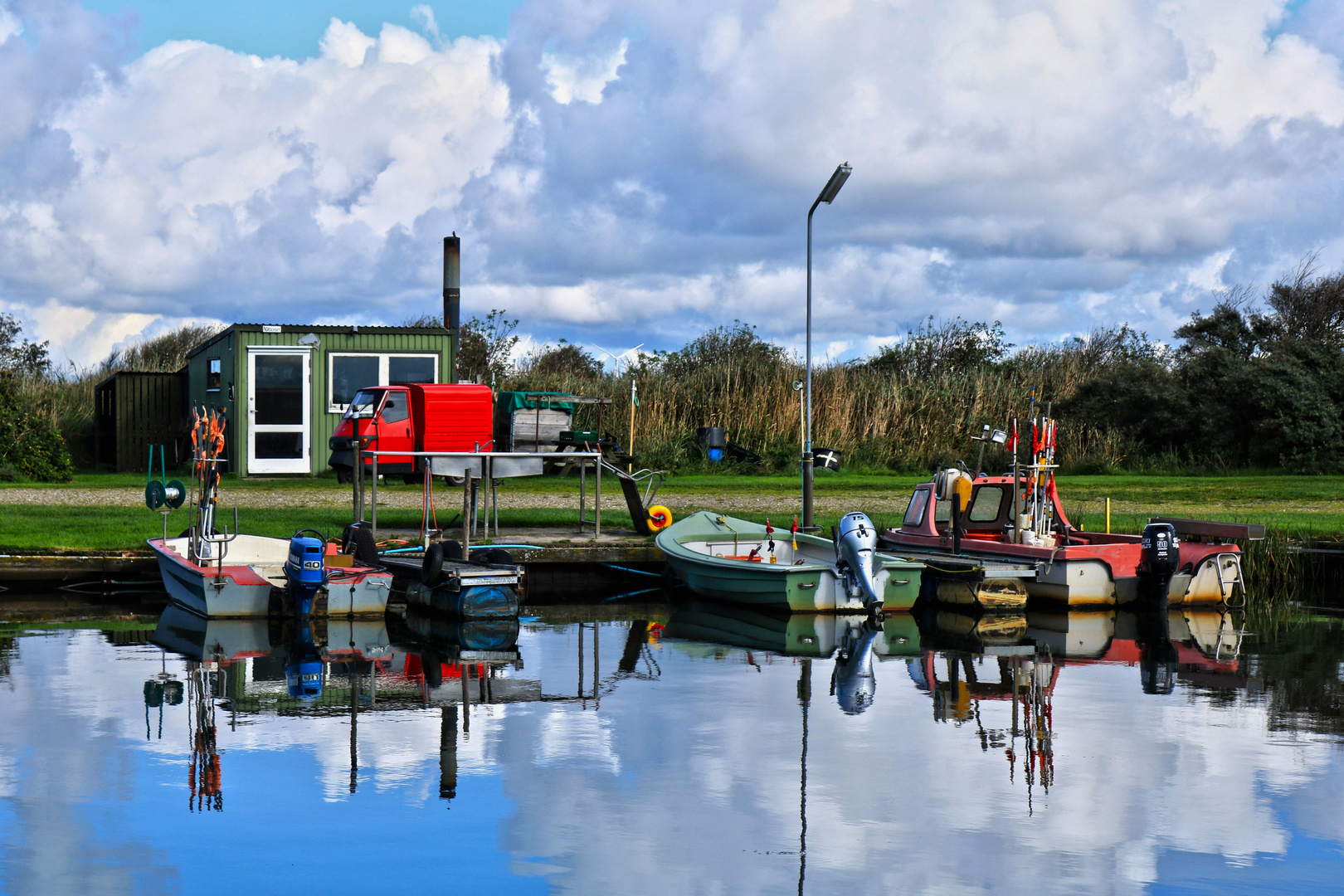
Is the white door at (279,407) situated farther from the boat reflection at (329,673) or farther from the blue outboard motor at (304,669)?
the blue outboard motor at (304,669)

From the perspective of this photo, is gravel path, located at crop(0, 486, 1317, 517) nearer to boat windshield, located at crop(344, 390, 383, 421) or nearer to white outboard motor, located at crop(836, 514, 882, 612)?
boat windshield, located at crop(344, 390, 383, 421)

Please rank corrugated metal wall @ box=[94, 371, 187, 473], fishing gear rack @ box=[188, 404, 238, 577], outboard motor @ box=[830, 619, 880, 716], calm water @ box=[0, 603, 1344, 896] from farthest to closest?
corrugated metal wall @ box=[94, 371, 187, 473]
fishing gear rack @ box=[188, 404, 238, 577]
outboard motor @ box=[830, 619, 880, 716]
calm water @ box=[0, 603, 1344, 896]

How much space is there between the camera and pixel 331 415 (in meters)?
30.8

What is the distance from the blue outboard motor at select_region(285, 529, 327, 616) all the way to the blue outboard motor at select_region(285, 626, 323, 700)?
0.51 meters

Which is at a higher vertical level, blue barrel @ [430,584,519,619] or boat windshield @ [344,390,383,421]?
boat windshield @ [344,390,383,421]

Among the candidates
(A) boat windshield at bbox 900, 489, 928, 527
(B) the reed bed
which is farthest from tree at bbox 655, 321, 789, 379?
(A) boat windshield at bbox 900, 489, 928, 527

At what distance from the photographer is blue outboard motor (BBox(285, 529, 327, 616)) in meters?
15.0

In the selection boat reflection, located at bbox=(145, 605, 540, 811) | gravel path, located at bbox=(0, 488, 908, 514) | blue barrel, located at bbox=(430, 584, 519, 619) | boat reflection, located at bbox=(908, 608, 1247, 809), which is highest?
gravel path, located at bbox=(0, 488, 908, 514)

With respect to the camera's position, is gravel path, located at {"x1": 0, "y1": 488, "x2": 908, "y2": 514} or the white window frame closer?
gravel path, located at {"x1": 0, "y1": 488, "x2": 908, "y2": 514}

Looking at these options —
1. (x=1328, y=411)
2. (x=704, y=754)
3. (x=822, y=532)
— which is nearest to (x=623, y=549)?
(x=822, y=532)

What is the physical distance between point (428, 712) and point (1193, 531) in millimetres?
→ 11005

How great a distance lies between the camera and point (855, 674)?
1255 cm

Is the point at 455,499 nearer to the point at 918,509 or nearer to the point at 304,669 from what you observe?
the point at 918,509

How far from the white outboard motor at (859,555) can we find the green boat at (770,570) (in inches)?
5.8
